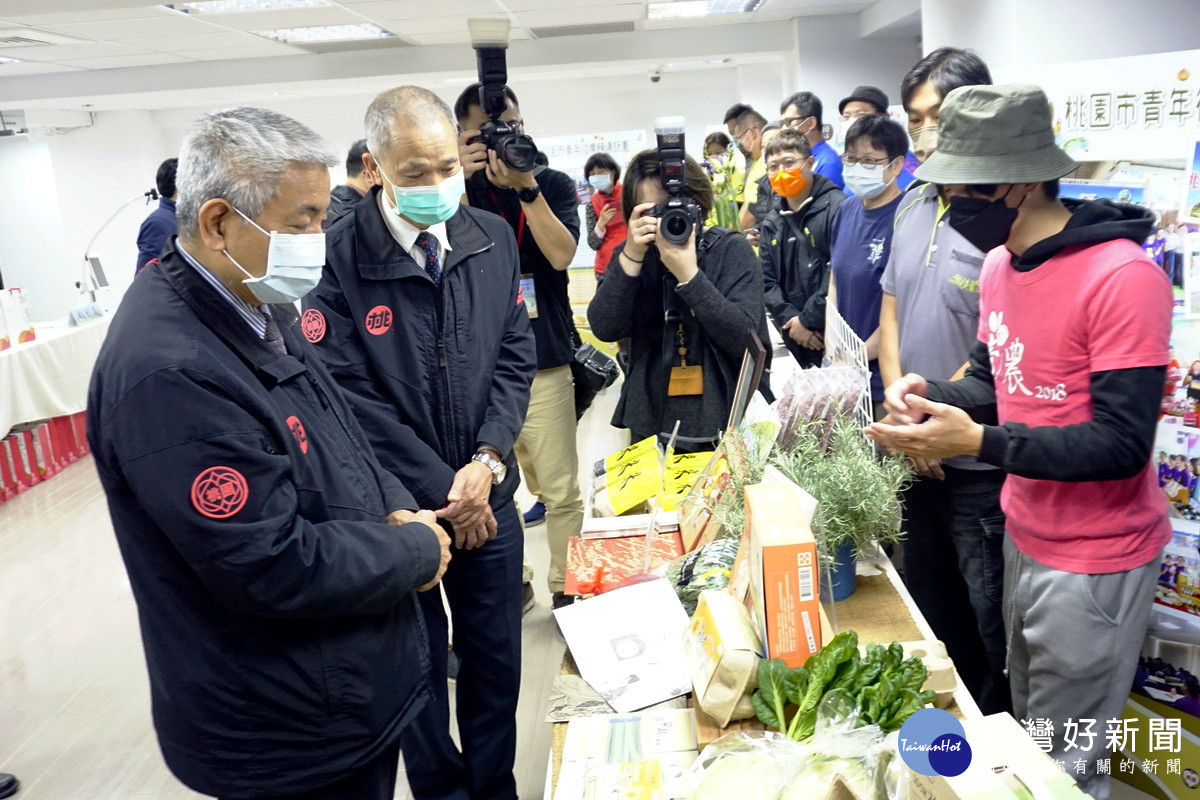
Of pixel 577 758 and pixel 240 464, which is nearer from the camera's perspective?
pixel 240 464

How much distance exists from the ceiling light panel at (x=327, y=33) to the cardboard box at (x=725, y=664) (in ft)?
23.5

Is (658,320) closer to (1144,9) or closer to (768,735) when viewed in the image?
Answer: (768,735)

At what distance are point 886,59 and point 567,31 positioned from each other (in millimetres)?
3222

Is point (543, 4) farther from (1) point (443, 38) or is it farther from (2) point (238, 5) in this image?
(2) point (238, 5)

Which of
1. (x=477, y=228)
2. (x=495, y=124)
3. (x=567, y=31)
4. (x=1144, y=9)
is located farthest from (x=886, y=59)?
(x=477, y=228)

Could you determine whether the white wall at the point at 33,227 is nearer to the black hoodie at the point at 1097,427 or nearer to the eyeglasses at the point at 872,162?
the eyeglasses at the point at 872,162

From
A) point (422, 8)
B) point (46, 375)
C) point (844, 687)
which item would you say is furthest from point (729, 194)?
point (844, 687)

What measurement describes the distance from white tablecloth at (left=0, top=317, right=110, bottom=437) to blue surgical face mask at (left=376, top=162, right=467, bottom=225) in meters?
4.47

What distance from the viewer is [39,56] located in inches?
310

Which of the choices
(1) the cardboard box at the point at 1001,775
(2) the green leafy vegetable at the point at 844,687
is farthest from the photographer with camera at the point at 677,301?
(1) the cardboard box at the point at 1001,775

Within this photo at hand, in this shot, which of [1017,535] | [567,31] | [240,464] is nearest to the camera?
[240,464]

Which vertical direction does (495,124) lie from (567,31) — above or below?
below

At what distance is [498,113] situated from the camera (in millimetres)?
2787

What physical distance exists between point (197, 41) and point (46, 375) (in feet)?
10.5
